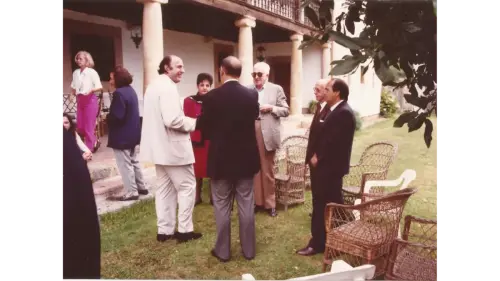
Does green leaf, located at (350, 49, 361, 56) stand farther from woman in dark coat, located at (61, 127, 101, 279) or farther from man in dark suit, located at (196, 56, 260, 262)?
woman in dark coat, located at (61, 127, 101, 279)

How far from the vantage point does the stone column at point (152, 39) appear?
10.4 ft

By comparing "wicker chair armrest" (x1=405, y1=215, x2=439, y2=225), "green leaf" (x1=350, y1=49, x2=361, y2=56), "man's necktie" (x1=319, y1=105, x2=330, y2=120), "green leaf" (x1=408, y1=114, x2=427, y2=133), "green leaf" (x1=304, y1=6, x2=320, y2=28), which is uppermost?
"green leaf" (x1=304, y1=6, x2=320, y2=28)

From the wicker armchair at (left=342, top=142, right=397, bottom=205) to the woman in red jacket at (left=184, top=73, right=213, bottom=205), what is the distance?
4.08ft

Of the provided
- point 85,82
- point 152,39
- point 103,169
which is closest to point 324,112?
point 152,39

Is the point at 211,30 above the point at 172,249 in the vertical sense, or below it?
above

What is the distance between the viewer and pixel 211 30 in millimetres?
4102

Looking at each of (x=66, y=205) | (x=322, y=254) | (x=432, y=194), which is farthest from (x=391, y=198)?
(x=66, y=205)

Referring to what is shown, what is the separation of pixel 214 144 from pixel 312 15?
5.06 feet

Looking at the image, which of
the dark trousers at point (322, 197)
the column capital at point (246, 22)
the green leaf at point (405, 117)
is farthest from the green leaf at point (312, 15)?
the column capital at point (246, 22)

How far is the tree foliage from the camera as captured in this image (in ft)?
5.18

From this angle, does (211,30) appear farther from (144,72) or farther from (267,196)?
(267,196)

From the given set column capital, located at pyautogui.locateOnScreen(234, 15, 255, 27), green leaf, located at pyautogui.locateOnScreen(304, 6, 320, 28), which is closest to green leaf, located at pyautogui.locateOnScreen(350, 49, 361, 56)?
green leaf, located at pyautogui.locateOnScreen(304, 6, 320, 28)

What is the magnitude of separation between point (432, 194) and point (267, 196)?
4.46ft

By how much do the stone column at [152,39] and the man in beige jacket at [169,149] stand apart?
156 millimetres
